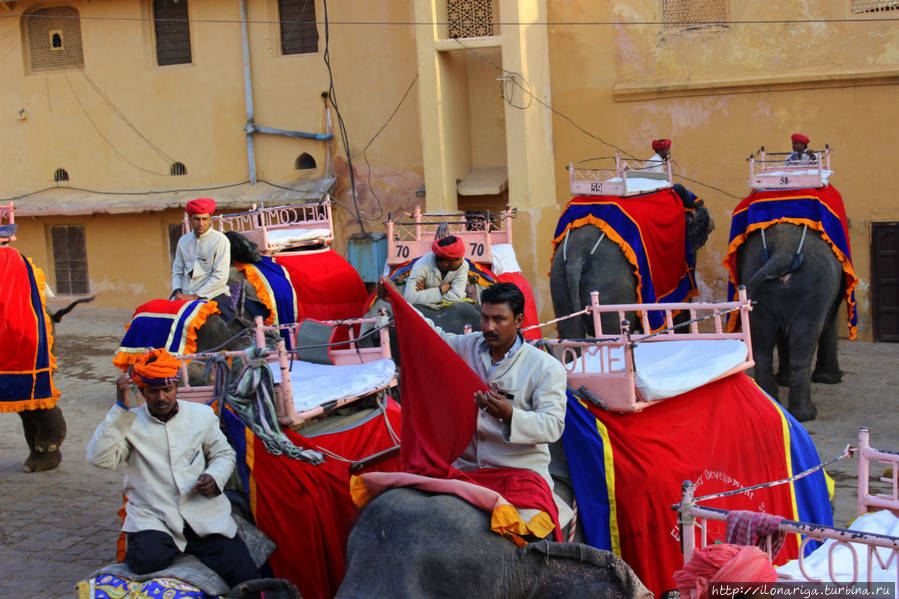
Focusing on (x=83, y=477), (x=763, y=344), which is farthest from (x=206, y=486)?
(x=763, y=344)

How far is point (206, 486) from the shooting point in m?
4.48

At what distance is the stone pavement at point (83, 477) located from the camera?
608 cm

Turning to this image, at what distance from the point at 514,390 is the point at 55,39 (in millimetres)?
14659

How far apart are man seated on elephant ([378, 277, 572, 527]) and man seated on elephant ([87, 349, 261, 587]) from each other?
3.56 ft

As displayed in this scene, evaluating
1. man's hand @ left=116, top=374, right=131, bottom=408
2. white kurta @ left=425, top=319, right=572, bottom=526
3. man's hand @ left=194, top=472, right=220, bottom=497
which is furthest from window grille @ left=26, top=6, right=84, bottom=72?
white kurta @ left=425, top=319, right=572, bottom=526

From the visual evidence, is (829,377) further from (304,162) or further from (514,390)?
(304,162)

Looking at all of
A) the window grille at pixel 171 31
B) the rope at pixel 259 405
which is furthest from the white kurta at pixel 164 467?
the window grille at pixel 171 31

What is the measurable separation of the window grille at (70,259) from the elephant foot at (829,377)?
11.4 metres

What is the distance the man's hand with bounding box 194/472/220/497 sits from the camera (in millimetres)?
4469

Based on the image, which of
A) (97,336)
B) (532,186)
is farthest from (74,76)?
(532,186)

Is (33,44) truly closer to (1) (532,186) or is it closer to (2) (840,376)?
(1) (532,186)

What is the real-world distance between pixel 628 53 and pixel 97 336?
8.13 meters

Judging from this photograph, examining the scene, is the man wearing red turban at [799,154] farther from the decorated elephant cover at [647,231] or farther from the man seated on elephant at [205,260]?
the man seated on elephant at [205,260]

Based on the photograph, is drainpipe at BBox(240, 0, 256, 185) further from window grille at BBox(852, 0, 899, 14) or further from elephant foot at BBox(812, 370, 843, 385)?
elephant foot at BBox(812, 370, 843, 385)
